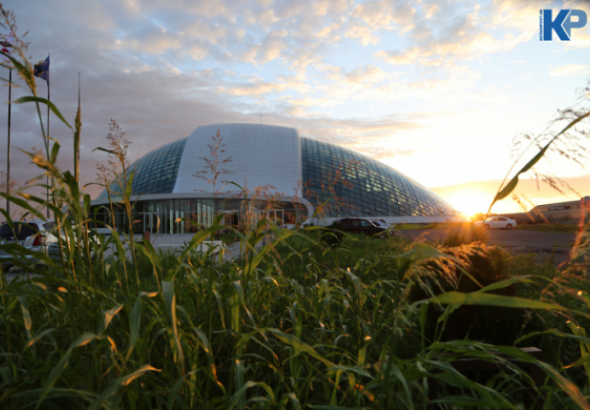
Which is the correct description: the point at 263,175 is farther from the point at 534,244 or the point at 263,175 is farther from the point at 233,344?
the point at 233,344

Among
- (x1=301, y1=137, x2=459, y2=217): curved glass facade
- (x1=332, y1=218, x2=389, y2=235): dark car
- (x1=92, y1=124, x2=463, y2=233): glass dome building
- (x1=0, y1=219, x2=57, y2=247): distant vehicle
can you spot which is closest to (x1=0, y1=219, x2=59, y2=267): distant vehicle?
(x1=0, y1=219, x2=57, y2=247): distant vehicle

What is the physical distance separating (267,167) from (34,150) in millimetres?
38977

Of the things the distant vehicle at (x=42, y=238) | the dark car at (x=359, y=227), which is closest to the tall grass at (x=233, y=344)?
the distant vehicle at (x=42, y=238)

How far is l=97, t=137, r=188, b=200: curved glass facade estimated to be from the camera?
131ft

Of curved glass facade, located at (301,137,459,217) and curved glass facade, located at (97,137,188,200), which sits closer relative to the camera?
curved glass facade, located at (301,137,459,217)

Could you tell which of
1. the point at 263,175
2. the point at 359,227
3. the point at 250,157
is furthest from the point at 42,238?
the point at 250,157

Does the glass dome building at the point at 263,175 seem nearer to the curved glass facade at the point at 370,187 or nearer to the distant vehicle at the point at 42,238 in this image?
the curved glass facade at the point at 370,187

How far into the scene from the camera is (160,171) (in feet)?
139

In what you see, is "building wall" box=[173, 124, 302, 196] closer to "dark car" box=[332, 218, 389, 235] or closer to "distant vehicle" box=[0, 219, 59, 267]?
"dark car" box=[332, 218, 389, 235]

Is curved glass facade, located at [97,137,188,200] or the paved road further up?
curved glass facade, located at [97,137,188,200]

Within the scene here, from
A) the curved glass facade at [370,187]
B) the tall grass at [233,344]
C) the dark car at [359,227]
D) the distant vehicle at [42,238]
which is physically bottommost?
the dark car at [359,227]

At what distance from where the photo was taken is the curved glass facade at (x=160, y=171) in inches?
1570

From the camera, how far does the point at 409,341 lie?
2752mm

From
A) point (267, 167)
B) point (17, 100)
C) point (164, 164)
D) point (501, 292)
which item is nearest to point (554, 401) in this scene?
point (501, 292)
